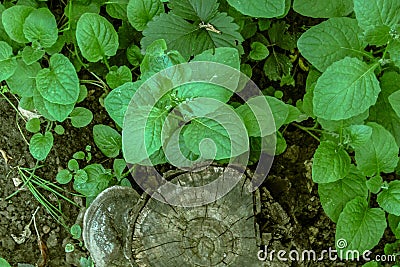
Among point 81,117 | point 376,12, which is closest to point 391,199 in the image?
point 376,12

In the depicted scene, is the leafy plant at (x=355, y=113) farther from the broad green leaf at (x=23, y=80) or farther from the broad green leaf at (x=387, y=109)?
the broad green leaf at (x=23, y=80)

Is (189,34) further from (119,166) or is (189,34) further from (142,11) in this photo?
(119,166)

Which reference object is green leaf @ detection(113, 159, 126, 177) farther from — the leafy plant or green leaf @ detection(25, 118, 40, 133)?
the leafy plant

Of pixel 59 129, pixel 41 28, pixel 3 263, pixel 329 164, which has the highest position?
pixel 41 28

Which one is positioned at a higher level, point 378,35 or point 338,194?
point 378,35

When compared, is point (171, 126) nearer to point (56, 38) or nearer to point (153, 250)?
point (153, 250)

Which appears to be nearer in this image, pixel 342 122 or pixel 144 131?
pixel 144 131
